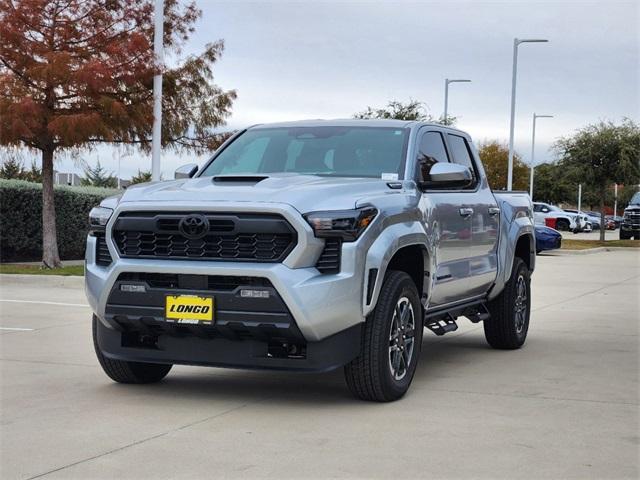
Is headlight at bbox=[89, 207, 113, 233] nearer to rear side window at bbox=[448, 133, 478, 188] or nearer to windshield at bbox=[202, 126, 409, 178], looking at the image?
windshield at bbox=[202, 126, 409, 178]

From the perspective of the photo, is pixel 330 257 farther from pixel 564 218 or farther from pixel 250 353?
pixel 564 218

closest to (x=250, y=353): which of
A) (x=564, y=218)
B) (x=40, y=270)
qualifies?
(x=40, y=270)

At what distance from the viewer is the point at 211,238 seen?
22.5ft

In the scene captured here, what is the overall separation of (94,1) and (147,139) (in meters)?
2.89

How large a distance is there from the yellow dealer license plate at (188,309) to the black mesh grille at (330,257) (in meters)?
0.71

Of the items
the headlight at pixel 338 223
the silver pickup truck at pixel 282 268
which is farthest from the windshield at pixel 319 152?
the headlight at pixel 338 223

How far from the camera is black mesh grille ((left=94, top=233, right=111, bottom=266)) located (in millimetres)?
7288

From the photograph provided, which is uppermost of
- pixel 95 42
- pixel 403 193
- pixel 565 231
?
pixel 95 42

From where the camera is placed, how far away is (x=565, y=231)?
64.7 metres

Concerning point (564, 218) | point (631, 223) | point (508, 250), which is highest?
point (508, 250)

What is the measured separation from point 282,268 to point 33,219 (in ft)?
55.9

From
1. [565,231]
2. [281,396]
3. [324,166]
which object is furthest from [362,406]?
[565,231]

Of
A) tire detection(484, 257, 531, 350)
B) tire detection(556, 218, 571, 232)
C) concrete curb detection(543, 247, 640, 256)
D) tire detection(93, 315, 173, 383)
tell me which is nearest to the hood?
tire detection(93, 315, 173, 383)

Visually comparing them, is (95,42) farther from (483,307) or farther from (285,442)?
(285,442)
